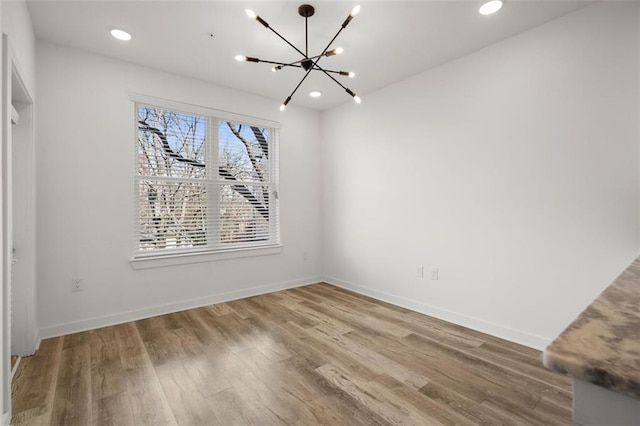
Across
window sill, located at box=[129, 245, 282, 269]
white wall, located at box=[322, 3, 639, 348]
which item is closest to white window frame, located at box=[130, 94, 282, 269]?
window sill, located at box=[129, 245, 282, 269]

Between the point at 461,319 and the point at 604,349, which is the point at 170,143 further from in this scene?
the point at 604,349

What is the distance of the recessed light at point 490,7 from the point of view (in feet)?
7.32

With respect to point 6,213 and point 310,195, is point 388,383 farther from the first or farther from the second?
point 310,195

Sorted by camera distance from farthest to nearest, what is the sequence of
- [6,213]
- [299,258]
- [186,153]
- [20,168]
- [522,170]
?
[299,258]
[186,153]
[522,170]
[20,168]
[6,213]

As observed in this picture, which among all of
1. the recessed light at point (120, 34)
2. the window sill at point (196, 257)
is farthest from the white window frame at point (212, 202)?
the recessed light at point (120, 34)

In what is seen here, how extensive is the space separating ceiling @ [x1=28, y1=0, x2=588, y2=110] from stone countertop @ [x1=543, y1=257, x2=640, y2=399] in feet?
7.77

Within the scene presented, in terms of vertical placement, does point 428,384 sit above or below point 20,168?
below

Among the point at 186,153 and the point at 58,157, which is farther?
the point at 186,153

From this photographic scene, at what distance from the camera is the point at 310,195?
461cm

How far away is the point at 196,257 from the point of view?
3.56m

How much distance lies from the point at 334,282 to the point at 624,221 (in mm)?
3221

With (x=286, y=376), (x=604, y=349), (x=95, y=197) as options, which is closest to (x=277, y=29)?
(x=95, y=197)

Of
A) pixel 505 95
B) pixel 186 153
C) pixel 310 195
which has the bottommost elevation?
pixel 310 195

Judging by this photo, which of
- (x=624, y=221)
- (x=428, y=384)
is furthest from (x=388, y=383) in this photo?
(x=624, y=221)
